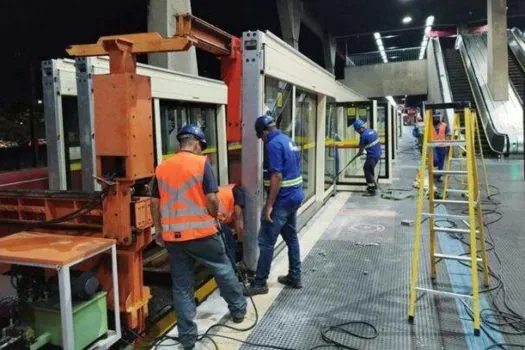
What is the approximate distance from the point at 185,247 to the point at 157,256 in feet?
5.70

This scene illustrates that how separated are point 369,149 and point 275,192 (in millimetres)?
5515

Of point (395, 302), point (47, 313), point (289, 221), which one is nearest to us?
point (47, 313)

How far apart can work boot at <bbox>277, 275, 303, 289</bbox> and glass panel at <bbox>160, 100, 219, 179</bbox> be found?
6.77 ft

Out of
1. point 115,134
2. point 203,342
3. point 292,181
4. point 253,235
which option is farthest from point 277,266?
point 115,134

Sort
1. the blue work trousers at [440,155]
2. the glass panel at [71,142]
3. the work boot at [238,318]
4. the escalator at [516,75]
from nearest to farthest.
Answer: the work boot at [238,318]
the glass panel at [71,142]
the blue work trousers at [440,155]
the escalator at [516,75]

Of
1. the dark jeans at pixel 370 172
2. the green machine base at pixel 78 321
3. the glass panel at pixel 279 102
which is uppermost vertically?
the glass panel at pixel 279 102

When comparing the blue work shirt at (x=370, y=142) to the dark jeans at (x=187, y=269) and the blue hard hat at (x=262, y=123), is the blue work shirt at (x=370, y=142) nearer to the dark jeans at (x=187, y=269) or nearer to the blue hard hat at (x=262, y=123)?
the blue hard hat at (x=262, y=123)

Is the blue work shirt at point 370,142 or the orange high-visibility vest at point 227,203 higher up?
the blue work shirt at point 370,142

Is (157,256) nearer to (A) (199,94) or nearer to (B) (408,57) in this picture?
(A) (199,94)

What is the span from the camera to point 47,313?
8.96 ft

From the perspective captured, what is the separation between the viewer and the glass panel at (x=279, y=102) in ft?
15.4

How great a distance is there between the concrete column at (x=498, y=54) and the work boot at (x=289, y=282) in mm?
14567

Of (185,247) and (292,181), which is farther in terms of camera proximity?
(292,181)

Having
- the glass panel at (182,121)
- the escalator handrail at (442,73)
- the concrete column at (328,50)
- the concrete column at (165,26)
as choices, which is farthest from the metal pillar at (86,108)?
the concrete column at (328,50)
